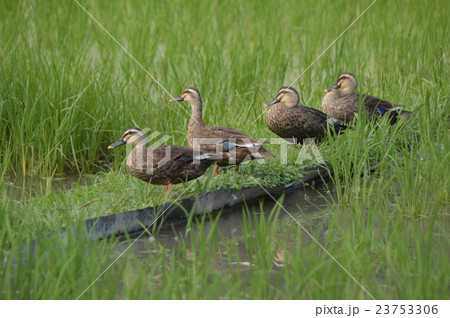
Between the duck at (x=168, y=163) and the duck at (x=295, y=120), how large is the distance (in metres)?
1.17

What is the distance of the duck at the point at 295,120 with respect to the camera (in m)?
5.91

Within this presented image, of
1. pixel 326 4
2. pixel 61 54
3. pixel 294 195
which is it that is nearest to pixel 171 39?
pixel 61 54

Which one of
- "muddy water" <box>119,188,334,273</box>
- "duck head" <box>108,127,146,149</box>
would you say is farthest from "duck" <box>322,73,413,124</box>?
"duck head" <box>108,127,146,149</box>

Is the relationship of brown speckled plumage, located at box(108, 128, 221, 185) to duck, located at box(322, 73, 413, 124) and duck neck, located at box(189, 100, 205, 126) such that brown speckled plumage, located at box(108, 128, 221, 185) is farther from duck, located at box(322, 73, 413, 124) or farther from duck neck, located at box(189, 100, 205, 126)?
duck, located at box(322, 73, 413, 124)

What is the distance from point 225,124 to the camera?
644 centimetres

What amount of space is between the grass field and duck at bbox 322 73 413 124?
0.23 metres

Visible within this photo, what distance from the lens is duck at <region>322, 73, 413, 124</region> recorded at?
6086 millimetres

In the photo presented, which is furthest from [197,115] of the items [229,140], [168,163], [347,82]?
[347,82]

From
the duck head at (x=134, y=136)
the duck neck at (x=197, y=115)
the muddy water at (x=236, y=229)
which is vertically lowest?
the muddy water at (x=236, y=229)

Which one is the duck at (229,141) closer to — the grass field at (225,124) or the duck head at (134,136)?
the grass field at (225,124)

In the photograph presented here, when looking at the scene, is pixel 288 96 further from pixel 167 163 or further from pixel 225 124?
pixel 167 163

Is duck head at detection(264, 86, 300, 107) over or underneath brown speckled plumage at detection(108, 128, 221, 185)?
over

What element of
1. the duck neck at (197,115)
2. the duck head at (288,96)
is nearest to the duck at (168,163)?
the duck neck at (197,115)

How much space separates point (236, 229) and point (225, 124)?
1995 millimetres
